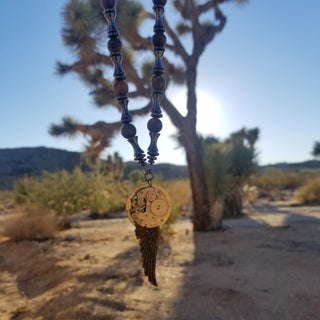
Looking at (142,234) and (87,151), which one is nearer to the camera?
(142,234)

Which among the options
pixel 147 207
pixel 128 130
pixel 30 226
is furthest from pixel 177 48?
pixel 147 207

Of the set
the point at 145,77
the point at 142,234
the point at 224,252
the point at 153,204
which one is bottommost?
the point at 224,252

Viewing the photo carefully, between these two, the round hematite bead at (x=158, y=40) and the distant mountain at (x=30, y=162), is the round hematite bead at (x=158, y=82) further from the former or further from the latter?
the distant mountain at (x=30, y=162)

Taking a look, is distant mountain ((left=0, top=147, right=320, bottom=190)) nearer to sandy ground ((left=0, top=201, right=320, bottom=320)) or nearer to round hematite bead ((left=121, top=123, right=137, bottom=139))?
sandy ground ((left=0, top=201, right=320, bottom=320))

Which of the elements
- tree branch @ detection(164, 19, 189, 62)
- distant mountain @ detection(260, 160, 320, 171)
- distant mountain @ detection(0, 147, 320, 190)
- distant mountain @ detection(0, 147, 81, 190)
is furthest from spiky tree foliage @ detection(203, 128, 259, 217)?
distant mountain @ detection(260, 160, 320, 171)

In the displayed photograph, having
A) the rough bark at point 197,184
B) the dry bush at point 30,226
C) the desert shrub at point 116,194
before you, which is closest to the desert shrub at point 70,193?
the desert shrub at point 116,194

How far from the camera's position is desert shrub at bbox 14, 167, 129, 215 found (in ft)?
25.3

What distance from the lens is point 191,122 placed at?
6.66 meters

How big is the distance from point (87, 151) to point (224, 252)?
19.4 feet

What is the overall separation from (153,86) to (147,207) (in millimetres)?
645

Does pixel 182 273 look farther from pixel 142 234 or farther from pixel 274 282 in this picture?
pixel 142 234

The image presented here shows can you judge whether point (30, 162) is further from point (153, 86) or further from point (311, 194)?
point (153, 86)

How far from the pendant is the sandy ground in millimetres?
1083

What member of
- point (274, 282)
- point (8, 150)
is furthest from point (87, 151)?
point (8, 150)
